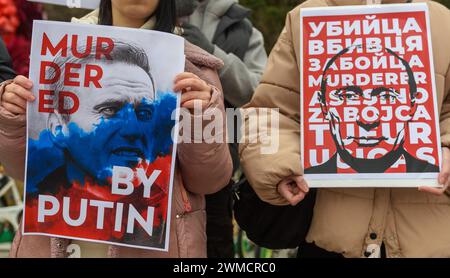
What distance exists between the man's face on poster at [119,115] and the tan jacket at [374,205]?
38 cm

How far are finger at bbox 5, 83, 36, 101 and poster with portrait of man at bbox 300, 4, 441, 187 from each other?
80 centimetres

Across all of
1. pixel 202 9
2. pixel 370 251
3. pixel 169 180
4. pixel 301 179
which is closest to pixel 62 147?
pixel 169 180

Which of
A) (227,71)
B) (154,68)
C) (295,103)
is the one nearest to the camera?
(154,68)

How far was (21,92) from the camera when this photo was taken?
2004 mm

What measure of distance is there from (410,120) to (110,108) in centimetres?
88

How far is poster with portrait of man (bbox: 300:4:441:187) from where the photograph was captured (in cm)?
207

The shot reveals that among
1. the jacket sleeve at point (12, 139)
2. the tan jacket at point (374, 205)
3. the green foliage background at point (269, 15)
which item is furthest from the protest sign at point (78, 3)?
the green foliage background at point (269, 15)

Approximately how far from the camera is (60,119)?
204 cm

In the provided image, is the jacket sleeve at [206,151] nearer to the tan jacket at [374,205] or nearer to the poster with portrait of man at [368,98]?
the tan jacket at [374,205]

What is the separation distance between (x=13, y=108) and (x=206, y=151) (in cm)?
57

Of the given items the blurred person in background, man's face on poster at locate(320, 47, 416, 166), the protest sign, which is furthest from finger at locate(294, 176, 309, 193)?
the protest sign

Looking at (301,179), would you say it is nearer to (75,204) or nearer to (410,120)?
(410,120)

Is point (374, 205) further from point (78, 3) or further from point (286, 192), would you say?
point (78, 3)

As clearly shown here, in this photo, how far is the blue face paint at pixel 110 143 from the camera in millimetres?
2029
